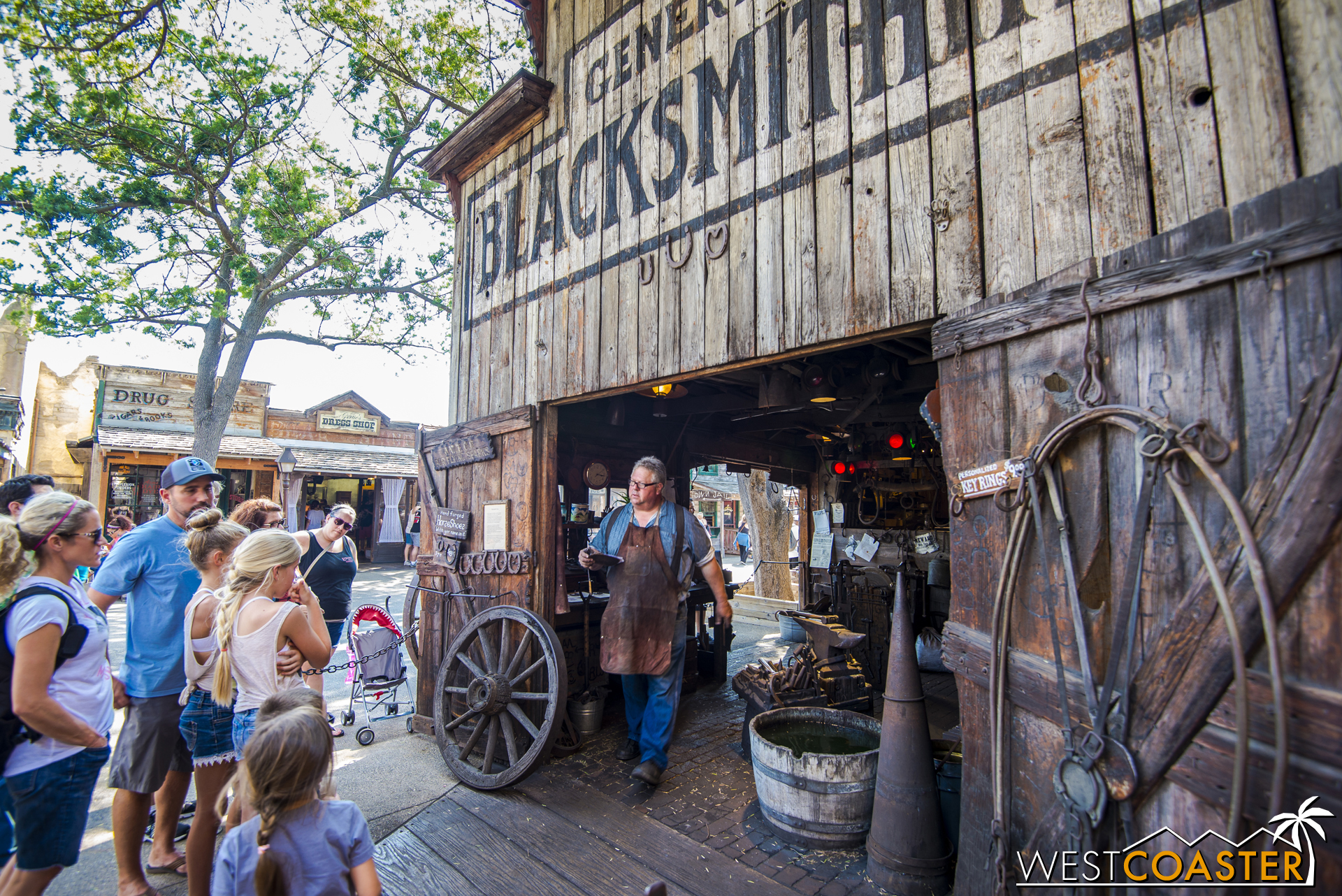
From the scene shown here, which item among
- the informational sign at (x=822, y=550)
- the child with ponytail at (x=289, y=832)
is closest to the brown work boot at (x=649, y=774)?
the child with ponytail at (x=289, y=832)

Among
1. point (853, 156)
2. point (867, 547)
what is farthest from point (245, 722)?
point (867, 547)

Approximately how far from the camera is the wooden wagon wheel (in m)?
3.87

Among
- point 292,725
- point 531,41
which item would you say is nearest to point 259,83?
point 531,41

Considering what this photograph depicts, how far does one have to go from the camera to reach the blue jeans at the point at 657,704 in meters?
3.99

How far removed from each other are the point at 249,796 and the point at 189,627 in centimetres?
150

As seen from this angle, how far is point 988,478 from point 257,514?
491 centimetres

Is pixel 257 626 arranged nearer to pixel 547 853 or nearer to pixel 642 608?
pixel 547 853

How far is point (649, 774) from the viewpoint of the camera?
12.4ft

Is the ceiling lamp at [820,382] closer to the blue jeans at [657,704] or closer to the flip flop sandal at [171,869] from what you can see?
the blue jeans at [657,704]

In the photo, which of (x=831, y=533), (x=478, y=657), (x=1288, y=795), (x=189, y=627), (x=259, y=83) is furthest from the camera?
(x=259, y=83)

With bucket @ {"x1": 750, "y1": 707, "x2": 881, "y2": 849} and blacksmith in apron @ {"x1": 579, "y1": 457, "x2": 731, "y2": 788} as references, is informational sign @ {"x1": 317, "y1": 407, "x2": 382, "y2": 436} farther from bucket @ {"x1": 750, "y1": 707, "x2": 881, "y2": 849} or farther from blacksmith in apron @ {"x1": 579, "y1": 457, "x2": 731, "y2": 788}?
bucket @ {"x1": 750, "y1": 707, "x2": 881, "y2": 849}

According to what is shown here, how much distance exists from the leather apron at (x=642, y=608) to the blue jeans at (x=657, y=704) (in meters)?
0.09

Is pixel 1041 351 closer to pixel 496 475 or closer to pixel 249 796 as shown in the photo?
pixel 249 796

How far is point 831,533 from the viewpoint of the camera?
28.3ft
